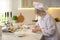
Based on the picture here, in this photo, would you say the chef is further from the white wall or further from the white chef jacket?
the white wall

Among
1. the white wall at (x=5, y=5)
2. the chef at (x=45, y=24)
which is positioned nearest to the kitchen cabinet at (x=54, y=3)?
the white wall at (x=5, y=5)

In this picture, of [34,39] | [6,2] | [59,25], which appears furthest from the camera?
[6,2]

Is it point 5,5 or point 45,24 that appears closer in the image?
point 45,24

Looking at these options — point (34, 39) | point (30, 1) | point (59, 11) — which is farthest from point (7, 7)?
point (34, 39)

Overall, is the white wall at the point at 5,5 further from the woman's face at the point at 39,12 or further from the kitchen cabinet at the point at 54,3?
the woman's face at the point at 39,12

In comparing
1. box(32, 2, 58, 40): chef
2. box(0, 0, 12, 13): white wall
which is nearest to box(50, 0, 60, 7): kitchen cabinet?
box(0, 0, 12, 13): white wall

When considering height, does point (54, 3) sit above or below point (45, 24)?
above

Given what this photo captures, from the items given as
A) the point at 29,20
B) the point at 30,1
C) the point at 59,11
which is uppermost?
the point at 30,1

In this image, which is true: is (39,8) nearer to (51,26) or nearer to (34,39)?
(51,26)

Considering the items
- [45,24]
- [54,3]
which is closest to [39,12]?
[45,24]

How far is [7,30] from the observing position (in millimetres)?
2650

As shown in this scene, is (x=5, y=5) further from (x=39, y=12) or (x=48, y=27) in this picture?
(x=48, y=27)

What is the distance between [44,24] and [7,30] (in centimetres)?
66

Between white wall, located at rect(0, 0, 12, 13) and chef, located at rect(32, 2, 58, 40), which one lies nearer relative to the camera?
chef, located at rect(32, 2, 58, 40)
